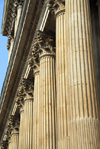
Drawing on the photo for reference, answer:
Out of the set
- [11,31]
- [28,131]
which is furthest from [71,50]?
[11,31]

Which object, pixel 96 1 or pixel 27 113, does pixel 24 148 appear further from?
pixel 96 1

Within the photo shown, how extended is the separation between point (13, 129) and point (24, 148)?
1128 cm

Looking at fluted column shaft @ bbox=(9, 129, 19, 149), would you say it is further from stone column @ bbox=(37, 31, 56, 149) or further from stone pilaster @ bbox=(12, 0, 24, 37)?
stone column @ bbox=(37, 31, 56, 149)

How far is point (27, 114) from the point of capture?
2994cm

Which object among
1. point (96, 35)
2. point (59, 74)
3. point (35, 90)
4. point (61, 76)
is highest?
point (96, 35)

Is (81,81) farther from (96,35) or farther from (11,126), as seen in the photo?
(11,126)

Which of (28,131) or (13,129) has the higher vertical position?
(13,129)

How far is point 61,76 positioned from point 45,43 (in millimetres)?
7024

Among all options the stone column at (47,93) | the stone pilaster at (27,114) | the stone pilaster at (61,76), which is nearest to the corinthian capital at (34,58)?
the stone column at (47,93)

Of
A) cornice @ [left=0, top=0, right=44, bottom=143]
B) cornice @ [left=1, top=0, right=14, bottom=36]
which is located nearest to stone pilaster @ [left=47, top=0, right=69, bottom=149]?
cornice @ [left=0, top=0, right=44, bottom=143]

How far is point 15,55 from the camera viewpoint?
34.8 meters

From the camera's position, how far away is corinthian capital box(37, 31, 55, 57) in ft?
84.0

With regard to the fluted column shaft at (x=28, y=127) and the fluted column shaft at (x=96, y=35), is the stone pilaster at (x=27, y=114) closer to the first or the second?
the fluted column shaft at (x=28, y=127)

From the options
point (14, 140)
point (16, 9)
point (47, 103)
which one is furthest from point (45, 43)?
point (16, 9)
